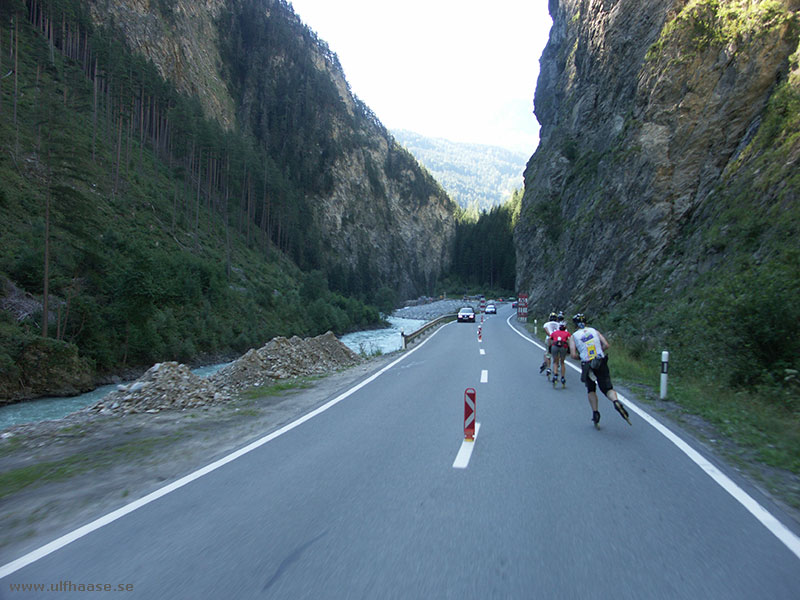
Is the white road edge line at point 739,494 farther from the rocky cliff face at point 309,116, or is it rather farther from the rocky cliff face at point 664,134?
the rocky cliff face at point 309,116

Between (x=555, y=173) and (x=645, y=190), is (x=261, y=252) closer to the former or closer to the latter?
(x=555, y=173)

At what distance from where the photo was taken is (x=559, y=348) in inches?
460

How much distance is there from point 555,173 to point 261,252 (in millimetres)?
39037

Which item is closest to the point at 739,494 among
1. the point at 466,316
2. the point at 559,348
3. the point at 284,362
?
the point at 559,348

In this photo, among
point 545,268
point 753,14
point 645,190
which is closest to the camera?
point 753,14

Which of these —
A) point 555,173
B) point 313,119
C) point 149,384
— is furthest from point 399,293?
point 149,384

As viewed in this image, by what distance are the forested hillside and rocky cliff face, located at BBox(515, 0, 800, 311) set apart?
26356 millimetres

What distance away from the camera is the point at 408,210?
12000cm

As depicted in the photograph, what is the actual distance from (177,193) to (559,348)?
2070 inches

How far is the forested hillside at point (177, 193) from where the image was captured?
24828 millimetres

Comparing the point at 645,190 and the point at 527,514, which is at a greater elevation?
the point at 645,190

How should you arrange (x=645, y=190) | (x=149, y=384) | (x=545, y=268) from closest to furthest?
(x=149, y=384) < (x=645, y=190) < (x=545, y=268)

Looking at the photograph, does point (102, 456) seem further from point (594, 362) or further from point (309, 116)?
point (309, 116)

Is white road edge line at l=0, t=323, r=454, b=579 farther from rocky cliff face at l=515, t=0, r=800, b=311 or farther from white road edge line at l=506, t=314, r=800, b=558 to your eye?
rocky cliff face at l=515, t=0, r=800, b=311
